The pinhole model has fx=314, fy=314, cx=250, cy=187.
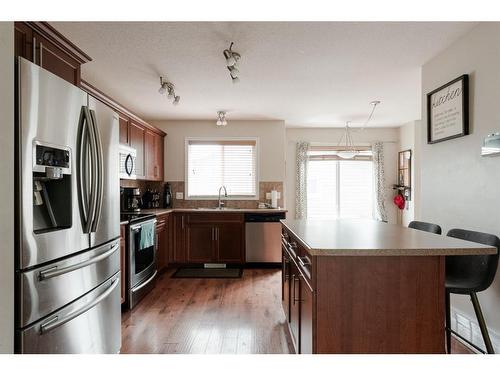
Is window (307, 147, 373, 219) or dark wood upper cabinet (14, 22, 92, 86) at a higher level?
dark wood upper cabinet (14, 22, 92, 86)

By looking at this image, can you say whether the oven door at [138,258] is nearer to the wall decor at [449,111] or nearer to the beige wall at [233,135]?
the beige wall at [233,135]

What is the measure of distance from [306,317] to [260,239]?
298 centimetres

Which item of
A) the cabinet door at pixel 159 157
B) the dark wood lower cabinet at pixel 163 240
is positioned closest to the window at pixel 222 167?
the cabinet door at pixel 159 157

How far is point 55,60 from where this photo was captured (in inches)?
71.6

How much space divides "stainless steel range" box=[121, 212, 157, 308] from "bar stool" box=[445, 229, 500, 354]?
103 inches

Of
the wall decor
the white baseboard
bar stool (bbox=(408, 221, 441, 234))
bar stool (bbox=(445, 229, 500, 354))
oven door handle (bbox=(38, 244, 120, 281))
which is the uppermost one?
the wall decor

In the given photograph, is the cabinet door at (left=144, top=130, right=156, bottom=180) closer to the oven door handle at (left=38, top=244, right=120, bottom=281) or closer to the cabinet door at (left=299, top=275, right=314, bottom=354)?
the oven door handle at (left=38, top=244, right=120, bottom=281)

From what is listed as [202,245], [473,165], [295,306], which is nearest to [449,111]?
[473,165]

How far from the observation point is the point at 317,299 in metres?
1.46

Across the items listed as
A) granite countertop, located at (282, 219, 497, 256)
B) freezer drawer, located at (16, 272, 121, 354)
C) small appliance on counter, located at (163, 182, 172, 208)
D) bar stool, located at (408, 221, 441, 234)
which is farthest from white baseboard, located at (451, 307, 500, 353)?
small appliance on counter, located at (163, 182, 172, 208)

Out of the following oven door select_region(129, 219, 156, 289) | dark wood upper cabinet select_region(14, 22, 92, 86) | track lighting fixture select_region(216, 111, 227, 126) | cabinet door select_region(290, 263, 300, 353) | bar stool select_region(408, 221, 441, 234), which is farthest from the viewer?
track lighting fixture select_region(216, 111, 227, 126)

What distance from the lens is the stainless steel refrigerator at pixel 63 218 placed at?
134 cm

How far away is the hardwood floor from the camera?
2322 millimetres
